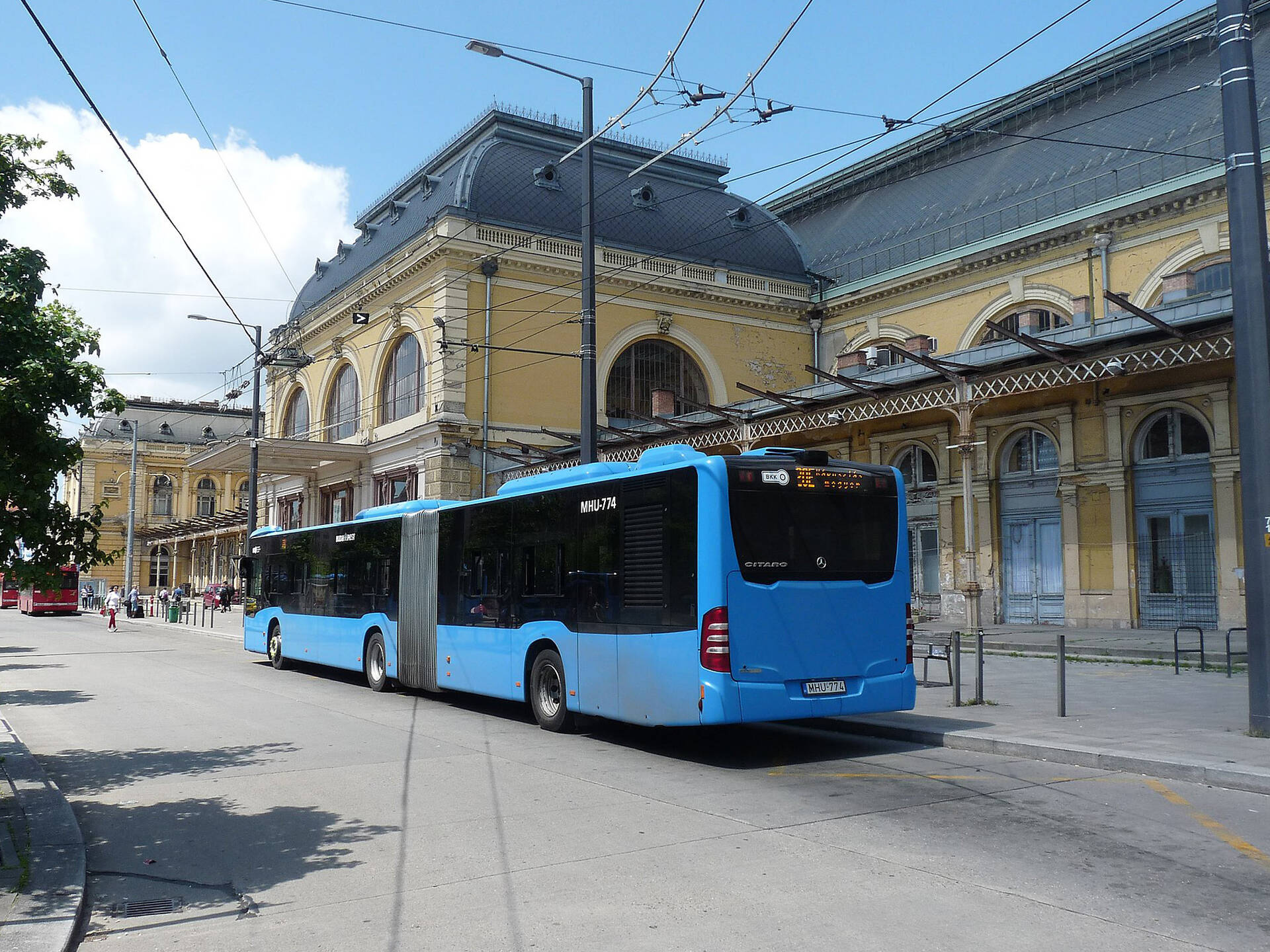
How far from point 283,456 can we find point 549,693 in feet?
107

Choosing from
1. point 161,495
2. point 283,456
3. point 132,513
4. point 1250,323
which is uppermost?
point 161,495

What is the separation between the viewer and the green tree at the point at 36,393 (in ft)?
22.8

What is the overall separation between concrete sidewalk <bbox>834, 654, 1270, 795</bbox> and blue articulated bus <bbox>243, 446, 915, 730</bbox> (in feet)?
3.51

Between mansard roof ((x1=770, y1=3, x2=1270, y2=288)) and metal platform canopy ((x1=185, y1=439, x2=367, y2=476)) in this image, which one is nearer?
mansard roof ((x1=770, y1=3, x2=1270, y2=288))

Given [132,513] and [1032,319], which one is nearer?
[1032,319]

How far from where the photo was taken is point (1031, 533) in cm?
2784

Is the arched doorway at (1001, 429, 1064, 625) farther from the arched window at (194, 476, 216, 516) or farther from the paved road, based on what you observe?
the arched window at (194, 476, 216, 516)

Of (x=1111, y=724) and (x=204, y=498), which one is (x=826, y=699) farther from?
(x=204, y=498)

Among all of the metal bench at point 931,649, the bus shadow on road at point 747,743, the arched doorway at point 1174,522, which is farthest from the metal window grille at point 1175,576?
the bus shadow on road at point 747,743

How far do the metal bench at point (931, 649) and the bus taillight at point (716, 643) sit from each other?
17.2 ft

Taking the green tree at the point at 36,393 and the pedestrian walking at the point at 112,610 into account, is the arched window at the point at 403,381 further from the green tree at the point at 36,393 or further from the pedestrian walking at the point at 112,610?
the green tree at the point at 36,393

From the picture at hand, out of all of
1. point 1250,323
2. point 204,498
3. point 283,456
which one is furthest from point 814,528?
point 204,498

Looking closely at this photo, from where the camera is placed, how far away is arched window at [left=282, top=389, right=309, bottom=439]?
2034 inches

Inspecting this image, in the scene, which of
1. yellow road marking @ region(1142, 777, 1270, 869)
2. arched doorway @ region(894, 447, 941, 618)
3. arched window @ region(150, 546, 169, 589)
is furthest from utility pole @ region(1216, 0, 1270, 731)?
arched window @ region(150, 546, 169, 589)
